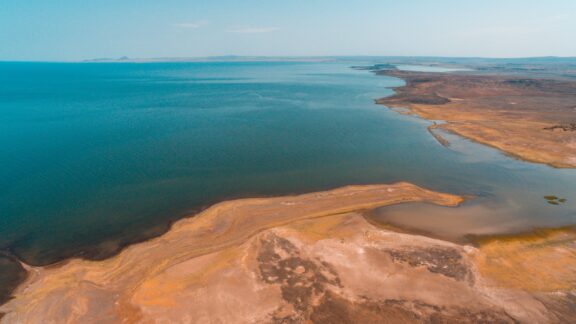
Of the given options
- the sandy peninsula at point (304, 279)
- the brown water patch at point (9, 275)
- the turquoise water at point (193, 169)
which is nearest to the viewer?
the sandy peninsula at point (304, 279)

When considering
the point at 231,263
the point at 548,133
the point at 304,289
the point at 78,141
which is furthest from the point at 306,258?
the point at 548,133

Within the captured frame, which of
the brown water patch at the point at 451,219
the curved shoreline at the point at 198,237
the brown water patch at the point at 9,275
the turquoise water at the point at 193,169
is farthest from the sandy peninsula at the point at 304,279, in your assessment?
the turquoise water at the point at 193,169

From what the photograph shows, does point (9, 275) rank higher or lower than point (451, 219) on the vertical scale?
lower

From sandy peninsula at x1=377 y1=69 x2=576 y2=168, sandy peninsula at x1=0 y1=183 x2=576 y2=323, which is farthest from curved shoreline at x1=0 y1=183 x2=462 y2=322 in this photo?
sandy peninsula at x1=377 y1=69 x2=576 y2=168

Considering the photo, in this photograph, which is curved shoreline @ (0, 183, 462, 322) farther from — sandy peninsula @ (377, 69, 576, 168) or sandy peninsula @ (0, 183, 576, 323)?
sandy peninsula @ (377, 69, 576, 168)

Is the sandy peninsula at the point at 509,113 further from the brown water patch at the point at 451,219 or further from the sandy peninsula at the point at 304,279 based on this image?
the sandy peninsula at the point at 304,279

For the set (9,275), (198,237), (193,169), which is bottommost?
(9,275)

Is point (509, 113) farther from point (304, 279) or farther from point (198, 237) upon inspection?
point (198, 237)

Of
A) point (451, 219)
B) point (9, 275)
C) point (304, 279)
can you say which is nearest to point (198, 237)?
point (304, 279)
